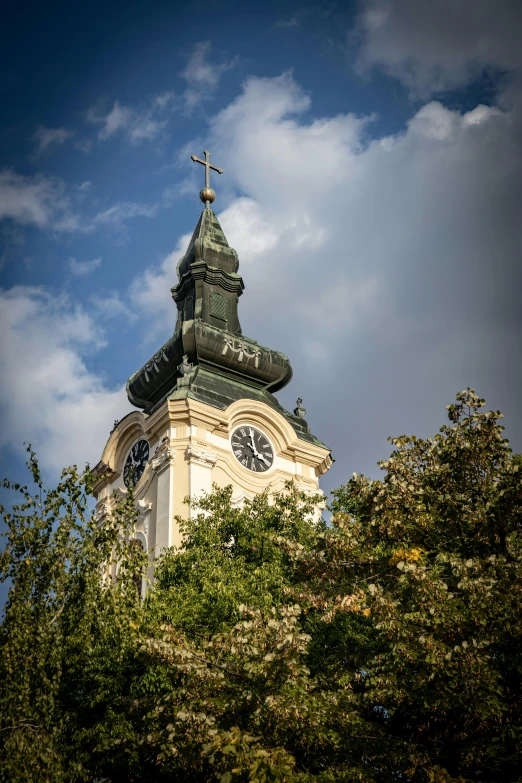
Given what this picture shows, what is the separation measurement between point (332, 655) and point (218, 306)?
2646 centimetres

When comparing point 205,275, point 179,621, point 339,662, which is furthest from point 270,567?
point 205,275

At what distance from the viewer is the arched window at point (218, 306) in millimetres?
41750

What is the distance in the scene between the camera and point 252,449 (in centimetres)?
3641

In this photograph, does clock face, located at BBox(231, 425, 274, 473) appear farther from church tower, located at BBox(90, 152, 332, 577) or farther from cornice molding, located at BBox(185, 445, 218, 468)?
cornice molding, located at BBox(185, 445, 218, 468)

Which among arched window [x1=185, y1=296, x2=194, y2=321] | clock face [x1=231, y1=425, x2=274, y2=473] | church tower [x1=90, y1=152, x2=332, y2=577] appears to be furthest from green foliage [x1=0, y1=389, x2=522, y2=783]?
arched window [x1=185, y1=296, x2=194, y2=321]

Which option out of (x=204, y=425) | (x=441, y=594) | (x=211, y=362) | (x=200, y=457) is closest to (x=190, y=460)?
(x=200, y=457)

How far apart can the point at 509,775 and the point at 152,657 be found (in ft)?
16.0

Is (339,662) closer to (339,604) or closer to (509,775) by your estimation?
(339,604)

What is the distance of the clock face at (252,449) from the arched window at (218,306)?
6532 millimetres

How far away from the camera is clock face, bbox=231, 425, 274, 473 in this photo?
118ft

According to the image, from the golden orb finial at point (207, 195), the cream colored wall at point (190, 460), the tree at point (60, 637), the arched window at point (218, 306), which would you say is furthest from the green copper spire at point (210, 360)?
the tree at point (60, 637)

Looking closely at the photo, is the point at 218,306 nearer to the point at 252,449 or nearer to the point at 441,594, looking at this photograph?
the point at 252,449

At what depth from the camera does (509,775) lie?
13.2 metres

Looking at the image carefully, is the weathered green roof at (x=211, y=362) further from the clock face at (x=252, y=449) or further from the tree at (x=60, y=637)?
the tree at (x=60, y=637)
